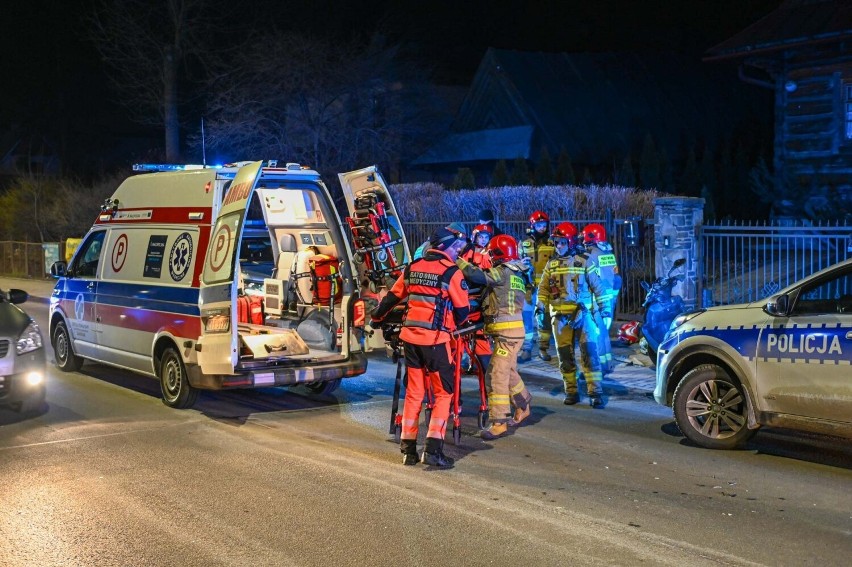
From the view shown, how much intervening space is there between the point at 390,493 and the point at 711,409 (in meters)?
2.90

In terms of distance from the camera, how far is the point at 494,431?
8.30 metres

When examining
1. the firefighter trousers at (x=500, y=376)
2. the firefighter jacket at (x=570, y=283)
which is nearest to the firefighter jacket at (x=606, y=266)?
the firefighter jacket at (x=570, y=283)

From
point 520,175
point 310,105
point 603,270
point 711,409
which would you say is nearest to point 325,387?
point 603,270

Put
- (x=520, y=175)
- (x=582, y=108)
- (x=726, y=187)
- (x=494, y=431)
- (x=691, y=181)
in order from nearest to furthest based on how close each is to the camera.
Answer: (x=494, y=431), (x=691, y=181), (x=520, y=175), (x=726, y=187), (x=582, y=108)

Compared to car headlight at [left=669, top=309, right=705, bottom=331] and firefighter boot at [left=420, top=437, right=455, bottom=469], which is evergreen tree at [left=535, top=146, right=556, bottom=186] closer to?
car headlight at [left=669, top=309, right=705, bottom=331]

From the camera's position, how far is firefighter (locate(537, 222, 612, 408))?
9688 mm

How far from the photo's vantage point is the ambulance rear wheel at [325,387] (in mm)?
10365

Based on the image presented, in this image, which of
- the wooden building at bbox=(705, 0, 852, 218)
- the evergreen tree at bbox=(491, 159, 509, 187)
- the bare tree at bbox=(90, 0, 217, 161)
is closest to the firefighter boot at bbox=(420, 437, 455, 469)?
the wooden building at bbox=(705, 0, 852, 218)

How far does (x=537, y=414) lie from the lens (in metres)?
9.44

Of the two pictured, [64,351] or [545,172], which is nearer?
[64,351]

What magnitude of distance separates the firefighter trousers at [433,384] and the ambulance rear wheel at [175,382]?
2.83m

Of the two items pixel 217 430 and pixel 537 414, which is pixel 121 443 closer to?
pixel 217 430

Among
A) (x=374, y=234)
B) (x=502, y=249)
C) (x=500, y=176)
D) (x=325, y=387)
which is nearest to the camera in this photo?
(x=502, y=249)

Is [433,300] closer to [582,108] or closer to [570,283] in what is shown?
[570,283]
